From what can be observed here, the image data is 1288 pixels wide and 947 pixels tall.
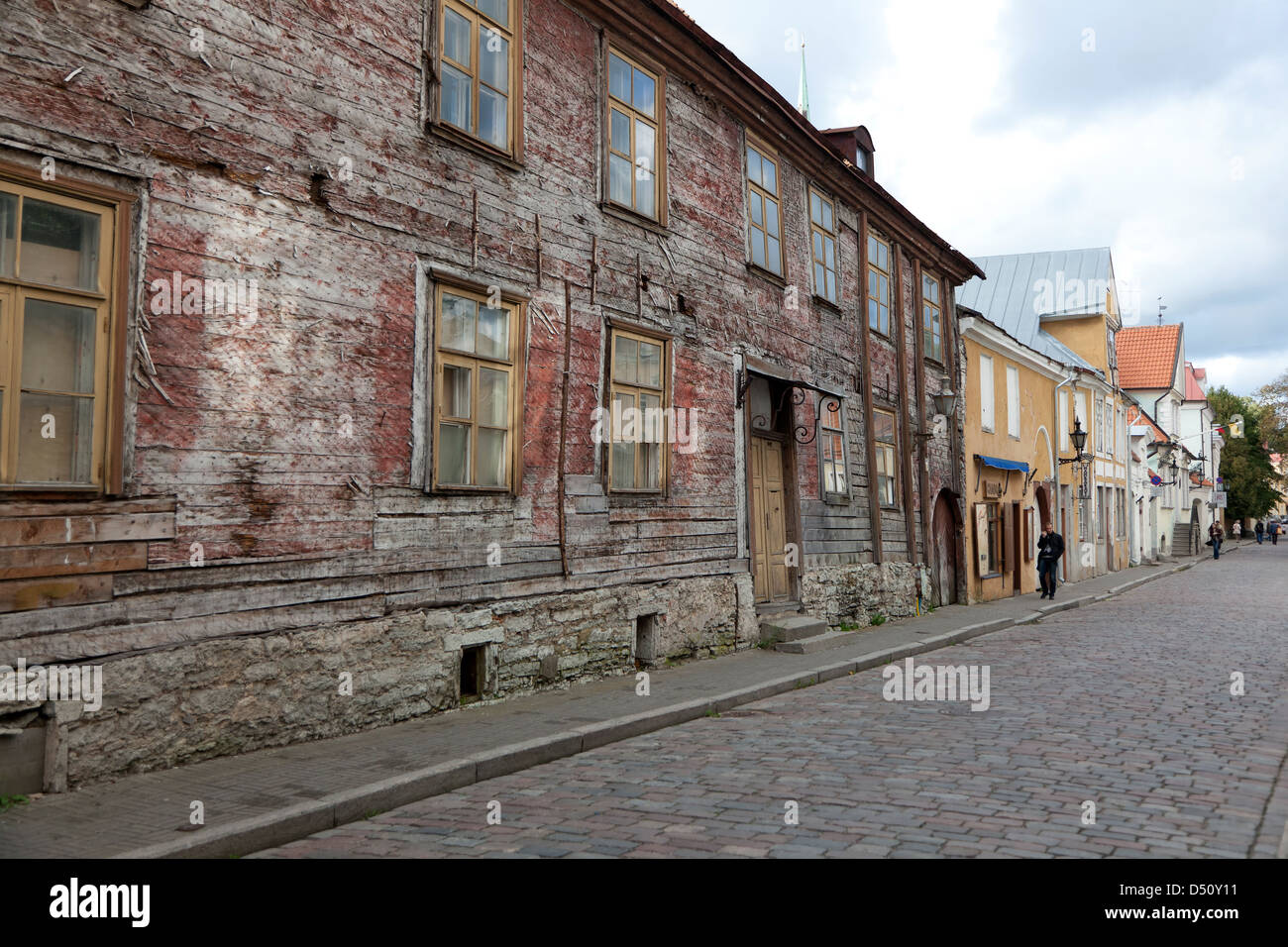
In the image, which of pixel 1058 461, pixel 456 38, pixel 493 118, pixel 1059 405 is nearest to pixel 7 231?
pixel 456 38

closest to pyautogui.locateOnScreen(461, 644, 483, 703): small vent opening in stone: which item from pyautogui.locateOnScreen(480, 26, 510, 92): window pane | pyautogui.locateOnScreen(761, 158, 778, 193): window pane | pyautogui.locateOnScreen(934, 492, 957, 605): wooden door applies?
pyautogui.locateOnScreen(480, 26, 510, 92): window pane

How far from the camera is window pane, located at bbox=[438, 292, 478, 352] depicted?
28.7ft

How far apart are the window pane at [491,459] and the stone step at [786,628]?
531cm

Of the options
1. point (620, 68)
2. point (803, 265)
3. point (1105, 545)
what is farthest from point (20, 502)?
point (1105, 545)

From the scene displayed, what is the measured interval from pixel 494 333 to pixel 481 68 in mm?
2362

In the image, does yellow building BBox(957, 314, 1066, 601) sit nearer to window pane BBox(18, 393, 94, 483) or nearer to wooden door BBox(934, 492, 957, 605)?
wooden door BBox(934, 492, 957, 605)

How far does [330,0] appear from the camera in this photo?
779cm

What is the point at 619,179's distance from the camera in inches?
442

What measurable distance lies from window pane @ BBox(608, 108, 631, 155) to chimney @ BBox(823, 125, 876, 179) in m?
7.49

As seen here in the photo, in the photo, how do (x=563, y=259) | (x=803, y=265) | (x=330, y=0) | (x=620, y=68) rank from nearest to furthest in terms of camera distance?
1. (x=330, y=0)
2. (x=563, y=259)
3. (x=620, y=68)
4. (x=803, y=265)
